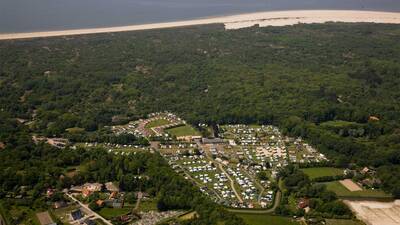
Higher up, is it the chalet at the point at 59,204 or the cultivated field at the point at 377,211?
the chalet at the point at 59,204

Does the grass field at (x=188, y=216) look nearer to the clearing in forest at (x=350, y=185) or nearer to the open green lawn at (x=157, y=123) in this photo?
the clearing in forest at (x=350, y=185)

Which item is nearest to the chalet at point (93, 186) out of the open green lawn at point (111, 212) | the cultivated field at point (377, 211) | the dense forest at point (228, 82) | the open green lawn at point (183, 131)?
the open green lawn at point (111, 212)

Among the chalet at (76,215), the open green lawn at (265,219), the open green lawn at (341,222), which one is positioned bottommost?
the open green lawn at (341,222)

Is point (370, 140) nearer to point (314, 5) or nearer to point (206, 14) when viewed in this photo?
point (206, 14)

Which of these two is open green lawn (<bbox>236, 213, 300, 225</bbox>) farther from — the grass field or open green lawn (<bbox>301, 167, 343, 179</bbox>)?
open green lawn (<bbox>301, 167, 343, 179</bbox>)

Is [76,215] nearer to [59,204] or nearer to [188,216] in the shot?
[59,204]

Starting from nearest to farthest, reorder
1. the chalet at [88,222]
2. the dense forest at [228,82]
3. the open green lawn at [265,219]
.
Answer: the chalet at [88,222] → the open green lawn at [265,219] → the dense forest at [228,82]

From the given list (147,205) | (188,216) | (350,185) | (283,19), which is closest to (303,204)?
(350,185)

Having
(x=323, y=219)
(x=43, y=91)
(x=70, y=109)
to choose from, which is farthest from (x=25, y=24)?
(x=323, y=219)

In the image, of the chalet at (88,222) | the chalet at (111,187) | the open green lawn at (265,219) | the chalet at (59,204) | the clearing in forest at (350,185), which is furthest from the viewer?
the clearing in forest at (350,185)
